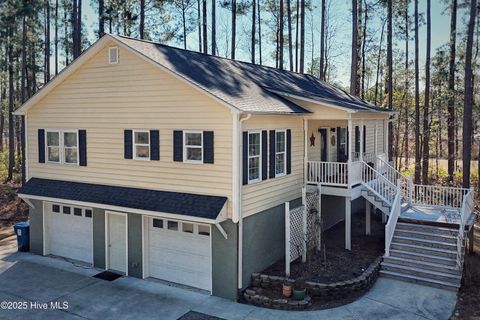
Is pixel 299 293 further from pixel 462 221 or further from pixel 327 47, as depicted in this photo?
pixel 327 47

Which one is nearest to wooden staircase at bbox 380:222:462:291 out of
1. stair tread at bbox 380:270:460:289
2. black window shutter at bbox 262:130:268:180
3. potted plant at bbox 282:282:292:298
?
stair tread at bbox 380:270:460:289

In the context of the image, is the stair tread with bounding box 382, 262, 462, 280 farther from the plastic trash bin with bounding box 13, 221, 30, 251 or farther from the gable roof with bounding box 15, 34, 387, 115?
the plastic trash bin with bounding box 13, 221, 30, 251

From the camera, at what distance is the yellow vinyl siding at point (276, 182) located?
11.5 meters

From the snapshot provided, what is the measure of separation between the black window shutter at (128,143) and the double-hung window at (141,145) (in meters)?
0.10

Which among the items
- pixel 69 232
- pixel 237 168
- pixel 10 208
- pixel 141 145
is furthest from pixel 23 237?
pixel 237 168

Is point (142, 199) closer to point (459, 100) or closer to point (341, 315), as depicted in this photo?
point (341, 315)

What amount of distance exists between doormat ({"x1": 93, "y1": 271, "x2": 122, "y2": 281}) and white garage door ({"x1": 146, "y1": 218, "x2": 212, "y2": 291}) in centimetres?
107

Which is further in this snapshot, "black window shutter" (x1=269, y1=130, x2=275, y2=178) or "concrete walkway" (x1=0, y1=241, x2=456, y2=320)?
"black window shutter" (x1=269, y1=130, x2=275, y2=178)

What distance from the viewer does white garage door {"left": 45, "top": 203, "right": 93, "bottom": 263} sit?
46.1 feet

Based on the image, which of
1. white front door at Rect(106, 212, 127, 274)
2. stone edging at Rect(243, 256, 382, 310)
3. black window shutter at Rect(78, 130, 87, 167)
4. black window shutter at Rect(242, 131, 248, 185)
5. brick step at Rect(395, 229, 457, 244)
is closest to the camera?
stone edging at Rect(243, 256, 382, 310)

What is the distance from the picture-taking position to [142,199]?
39.7 ft

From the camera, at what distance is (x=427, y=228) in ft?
44.3

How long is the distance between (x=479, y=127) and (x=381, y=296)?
19.6m

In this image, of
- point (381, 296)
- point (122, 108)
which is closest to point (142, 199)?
point (122, 108)
